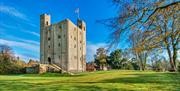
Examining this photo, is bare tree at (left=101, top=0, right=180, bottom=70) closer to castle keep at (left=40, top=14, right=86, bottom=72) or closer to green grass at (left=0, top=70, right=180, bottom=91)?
green grass at (left=0, top=70, right=180, bottom=91)

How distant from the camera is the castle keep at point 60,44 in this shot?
58094 mm

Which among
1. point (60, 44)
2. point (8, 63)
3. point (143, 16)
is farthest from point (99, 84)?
point (60, 44)

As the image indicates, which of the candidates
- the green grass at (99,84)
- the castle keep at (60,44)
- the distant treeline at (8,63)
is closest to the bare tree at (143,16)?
the green grass at (99,84)

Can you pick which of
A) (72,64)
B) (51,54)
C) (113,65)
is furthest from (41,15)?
(113,65)

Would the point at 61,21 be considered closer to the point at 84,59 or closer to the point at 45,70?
the point at 84,59

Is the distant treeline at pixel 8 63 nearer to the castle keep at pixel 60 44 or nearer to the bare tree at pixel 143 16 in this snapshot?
the castle keep at pixel 60 44

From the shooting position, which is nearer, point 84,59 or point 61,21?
point 61,21

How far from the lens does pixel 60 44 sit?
58969mm

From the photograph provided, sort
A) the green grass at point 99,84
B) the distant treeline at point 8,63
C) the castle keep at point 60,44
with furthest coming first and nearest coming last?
the castle keep at point 60,44 → the distant treeline at point 8,63 → the green grass at point 99,84

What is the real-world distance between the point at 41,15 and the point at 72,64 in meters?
13.8

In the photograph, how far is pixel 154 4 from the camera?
8914 millimetres

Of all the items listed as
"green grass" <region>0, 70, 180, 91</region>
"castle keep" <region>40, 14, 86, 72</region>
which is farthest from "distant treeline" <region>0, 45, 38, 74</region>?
"green grass" <region>0, 70, 180, 91</region>

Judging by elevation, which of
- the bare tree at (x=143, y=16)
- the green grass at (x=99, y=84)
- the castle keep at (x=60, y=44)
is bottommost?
the green grass at (x=99, y=84)

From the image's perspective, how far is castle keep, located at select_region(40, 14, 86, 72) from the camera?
191 ft
